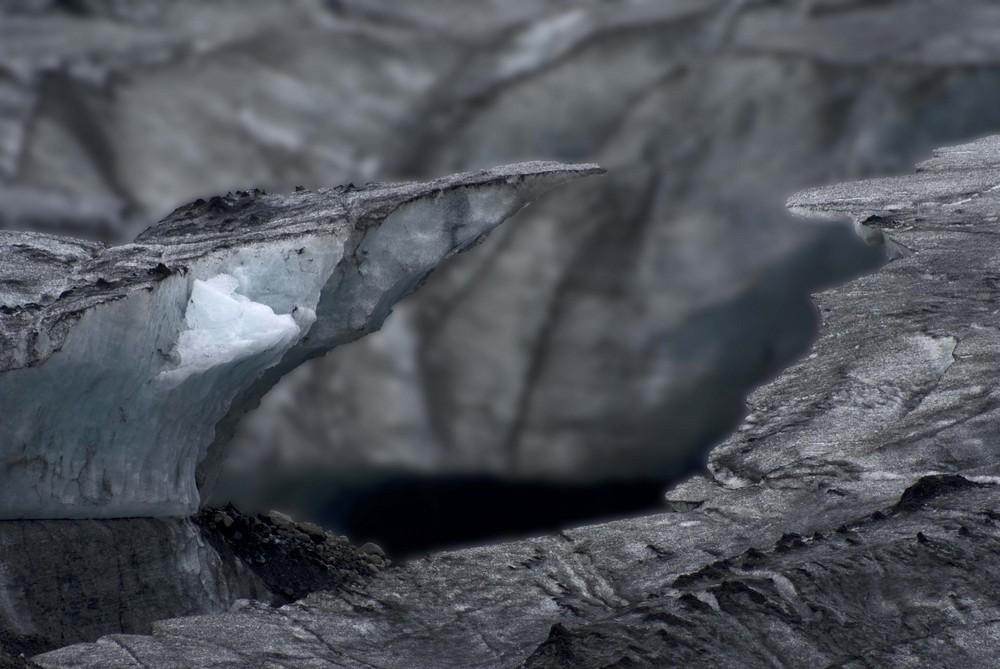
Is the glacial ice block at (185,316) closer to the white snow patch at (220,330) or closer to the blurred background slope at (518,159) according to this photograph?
the white snow patch at (220,330)

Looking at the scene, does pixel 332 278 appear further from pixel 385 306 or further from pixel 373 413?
pixel 373 413

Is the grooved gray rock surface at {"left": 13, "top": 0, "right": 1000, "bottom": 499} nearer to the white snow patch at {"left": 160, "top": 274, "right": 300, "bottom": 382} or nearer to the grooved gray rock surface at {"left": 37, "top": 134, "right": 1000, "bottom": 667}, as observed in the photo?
the grooved gray rock surface at {"left": 37, "top": 134, "right": 1000, "bottom": 667}

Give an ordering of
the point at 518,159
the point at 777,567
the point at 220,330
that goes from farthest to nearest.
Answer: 1. the point at 518,159
2. the point at 220,330
3. the point at 777,567

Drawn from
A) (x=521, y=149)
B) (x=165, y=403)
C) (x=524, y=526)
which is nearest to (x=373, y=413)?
(x=524, y=526)

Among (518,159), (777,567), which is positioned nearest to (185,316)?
(777,567)

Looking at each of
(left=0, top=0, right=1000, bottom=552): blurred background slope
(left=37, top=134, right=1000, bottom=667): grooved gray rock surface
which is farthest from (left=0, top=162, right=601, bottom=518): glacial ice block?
(left=0, top=0, right=1000, bottom=552): blurred background slope

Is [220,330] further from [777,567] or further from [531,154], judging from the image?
[531,154]
